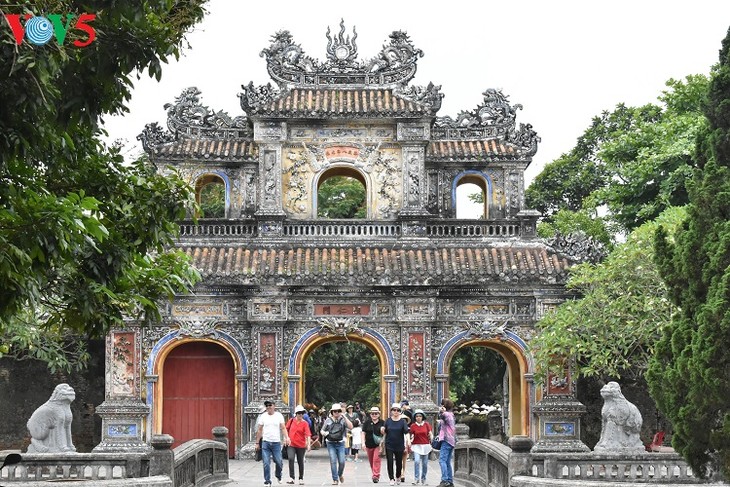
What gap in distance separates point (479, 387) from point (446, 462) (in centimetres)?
2449

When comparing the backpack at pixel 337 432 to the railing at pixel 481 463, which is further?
the backpack at pixel 337 432

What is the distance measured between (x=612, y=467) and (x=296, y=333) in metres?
13.0

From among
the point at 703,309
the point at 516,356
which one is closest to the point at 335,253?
the point at 516,356

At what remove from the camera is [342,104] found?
32.3 m

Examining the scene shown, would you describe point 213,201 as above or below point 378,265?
above

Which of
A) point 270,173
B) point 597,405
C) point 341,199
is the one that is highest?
point 341,199

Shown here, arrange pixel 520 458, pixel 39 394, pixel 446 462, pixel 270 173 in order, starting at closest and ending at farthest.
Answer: pixel 520 458
pixel 446 462
pixel 270 173
pixel 39 394

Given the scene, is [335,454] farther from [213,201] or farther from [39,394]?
[213,201]

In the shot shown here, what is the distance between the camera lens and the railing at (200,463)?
1939 centimetres

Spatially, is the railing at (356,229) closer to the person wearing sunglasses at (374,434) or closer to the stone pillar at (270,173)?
the stone pillar at (270,173)

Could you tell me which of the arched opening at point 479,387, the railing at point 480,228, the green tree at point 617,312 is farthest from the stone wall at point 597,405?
the arched opening at point 479,387

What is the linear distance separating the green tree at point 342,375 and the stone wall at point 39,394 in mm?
12564

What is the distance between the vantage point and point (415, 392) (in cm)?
3006

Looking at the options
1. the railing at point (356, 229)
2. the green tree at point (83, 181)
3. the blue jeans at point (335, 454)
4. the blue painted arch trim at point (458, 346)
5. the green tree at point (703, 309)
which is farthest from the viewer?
the railing at point (356, 229)
